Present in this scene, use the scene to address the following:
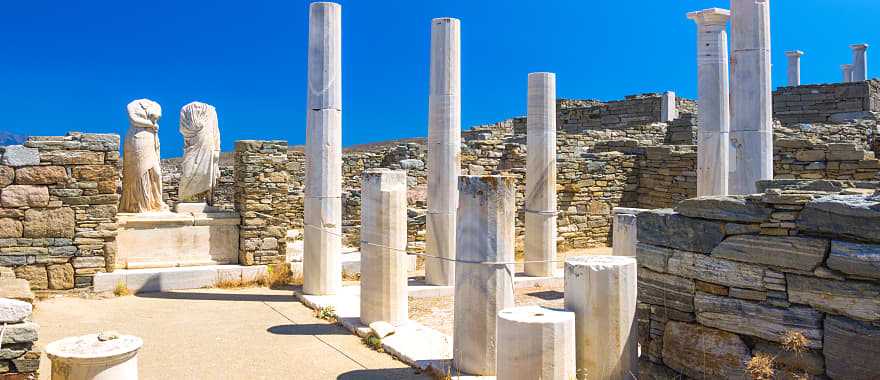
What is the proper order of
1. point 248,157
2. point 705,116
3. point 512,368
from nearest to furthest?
point 512,368
point 705,116
point 248,157

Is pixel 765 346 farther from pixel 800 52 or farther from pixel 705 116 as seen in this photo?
pixel 800 52

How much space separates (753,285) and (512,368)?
6.12ft

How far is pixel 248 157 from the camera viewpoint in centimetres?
1116

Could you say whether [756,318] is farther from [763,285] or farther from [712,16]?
[712,16]

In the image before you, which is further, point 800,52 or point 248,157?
point 800,52

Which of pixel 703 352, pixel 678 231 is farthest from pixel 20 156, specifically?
pixel 703 352

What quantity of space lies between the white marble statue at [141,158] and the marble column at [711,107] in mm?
8516

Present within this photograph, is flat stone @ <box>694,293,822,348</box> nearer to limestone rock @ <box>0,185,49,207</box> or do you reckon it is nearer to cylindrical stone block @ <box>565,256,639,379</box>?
cylindrical stone block @ <box>565,256,639,379</box>

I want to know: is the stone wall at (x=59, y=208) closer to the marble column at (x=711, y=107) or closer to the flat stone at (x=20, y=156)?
the flat stone at (x=20, y=156)

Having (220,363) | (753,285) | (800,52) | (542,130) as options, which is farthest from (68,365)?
(800,52)

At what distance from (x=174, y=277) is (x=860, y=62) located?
27333 mm

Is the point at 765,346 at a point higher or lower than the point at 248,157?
lower

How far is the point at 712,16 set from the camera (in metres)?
9.16

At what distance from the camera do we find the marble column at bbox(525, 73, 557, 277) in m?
11.2
